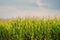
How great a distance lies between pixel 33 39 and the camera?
1257 centimetres

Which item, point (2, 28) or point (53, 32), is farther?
point (2, 28)

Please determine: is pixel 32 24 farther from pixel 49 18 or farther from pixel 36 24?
pixel 49 18

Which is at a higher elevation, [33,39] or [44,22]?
[44,22]

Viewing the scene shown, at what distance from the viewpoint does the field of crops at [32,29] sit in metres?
12.5

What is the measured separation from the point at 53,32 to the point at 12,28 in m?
2.20

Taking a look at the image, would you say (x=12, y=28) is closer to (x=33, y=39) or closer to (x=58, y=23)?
(x=33, y=39)

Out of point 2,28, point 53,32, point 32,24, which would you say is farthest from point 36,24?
point 2,28

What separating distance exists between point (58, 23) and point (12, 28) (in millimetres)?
2450

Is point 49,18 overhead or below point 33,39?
overhead

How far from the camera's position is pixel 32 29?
1264 cm

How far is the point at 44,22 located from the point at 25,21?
1.09 m

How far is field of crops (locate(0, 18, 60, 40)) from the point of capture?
1254 centimetres

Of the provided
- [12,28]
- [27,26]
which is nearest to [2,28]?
[12,28]

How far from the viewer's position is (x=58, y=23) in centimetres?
1284
